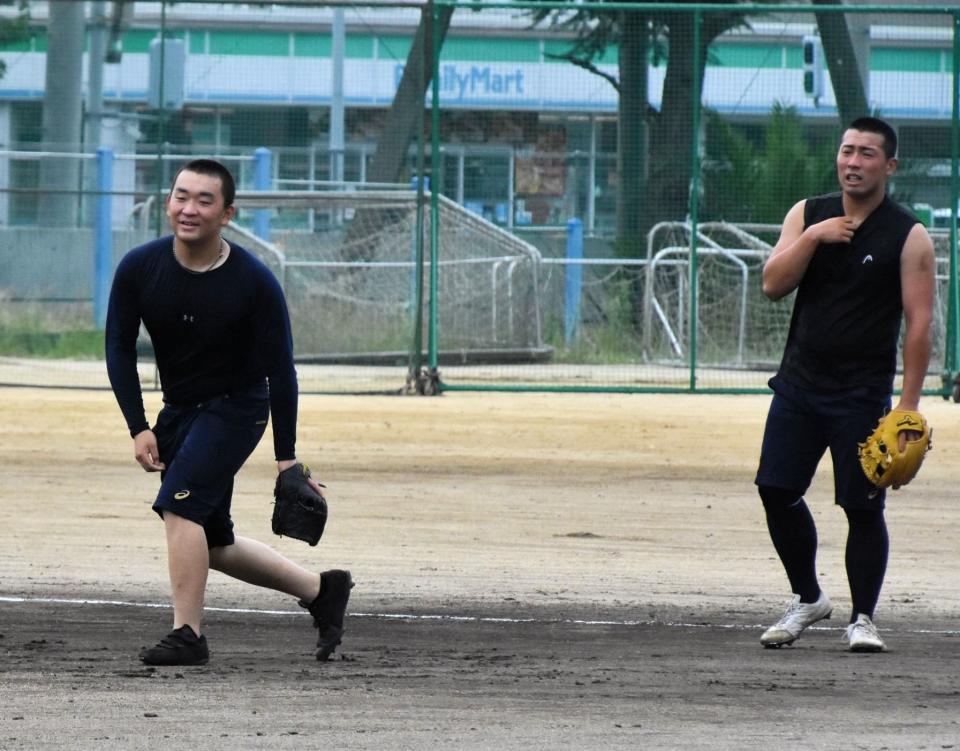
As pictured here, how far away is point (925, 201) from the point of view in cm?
1750

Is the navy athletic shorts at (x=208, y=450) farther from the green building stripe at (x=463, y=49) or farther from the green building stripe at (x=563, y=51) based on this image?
the green building stripe at (x=563, y=51)

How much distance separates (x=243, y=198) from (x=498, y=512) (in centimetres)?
687

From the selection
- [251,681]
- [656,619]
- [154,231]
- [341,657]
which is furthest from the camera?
[154,231]

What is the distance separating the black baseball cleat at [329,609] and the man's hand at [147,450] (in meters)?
0.74

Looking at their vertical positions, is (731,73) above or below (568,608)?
above

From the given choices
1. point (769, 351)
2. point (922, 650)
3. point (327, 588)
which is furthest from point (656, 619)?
point (769, 351)

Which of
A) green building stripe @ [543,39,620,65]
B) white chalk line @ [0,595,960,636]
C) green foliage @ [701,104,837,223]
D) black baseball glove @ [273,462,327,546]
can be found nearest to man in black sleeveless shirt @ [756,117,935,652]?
white chalk line @ [0,595,960,636]

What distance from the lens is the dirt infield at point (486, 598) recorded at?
19.8 feet

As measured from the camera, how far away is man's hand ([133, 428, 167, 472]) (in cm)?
704

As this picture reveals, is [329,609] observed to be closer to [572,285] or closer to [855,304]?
[855,304]

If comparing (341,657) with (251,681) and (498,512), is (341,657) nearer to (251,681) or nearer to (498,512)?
(251,681)

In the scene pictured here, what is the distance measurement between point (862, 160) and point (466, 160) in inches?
402

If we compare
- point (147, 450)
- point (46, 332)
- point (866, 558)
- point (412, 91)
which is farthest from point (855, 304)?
point (46, 332)

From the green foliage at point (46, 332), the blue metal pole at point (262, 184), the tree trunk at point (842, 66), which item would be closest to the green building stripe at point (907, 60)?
the tree trunk at point (842, 66)
